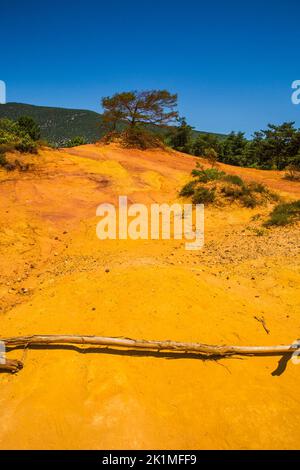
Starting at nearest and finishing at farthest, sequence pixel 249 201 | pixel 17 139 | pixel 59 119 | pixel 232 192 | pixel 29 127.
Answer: pixel 249 201 < pixel 232 192 < pixel 17 139 < pixel 29 127 < pixel 59 119

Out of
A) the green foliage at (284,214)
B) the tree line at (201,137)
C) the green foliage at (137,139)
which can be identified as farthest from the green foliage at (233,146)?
the green foliage at (284,214)

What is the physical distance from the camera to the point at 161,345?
4.02m

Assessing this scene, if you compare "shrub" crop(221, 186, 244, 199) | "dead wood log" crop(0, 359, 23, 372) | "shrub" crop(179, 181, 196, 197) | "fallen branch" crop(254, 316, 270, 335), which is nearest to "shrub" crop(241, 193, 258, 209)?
"shrub" crop(221, 186, 244, 199)

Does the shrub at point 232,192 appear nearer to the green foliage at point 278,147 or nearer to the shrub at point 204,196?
the shrub at point 204,196

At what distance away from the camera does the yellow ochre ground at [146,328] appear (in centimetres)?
321

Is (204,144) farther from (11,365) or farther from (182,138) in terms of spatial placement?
(11,365)

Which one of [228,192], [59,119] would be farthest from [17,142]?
[59,119]

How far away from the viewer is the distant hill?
160 ft

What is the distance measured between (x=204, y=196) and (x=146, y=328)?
242 inches

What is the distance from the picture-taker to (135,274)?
565 centimetres

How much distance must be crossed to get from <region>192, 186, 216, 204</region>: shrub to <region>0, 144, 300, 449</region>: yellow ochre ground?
2.84 ft

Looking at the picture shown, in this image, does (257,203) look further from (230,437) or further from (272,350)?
(230,437)
